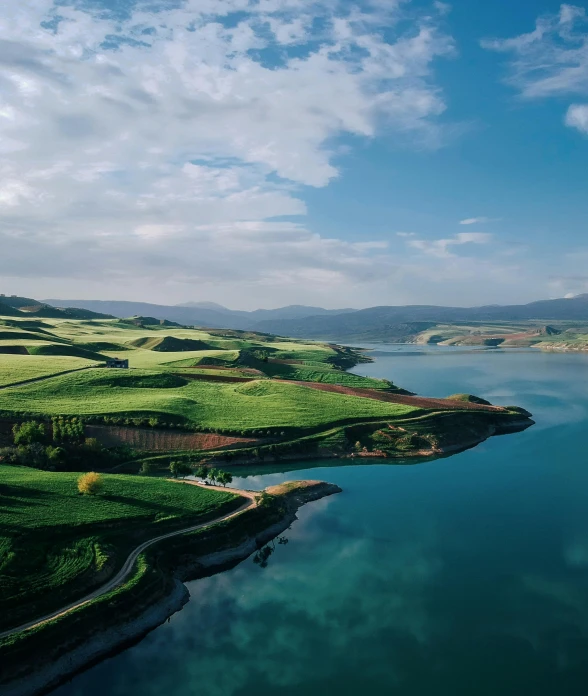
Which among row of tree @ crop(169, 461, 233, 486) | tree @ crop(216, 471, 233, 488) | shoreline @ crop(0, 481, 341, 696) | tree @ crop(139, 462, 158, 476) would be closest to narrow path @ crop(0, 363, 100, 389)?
tree @ crop(139, 462, 158, 476)

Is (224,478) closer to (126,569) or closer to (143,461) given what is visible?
(143,461)

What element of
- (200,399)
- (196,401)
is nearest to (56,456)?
(196,401)

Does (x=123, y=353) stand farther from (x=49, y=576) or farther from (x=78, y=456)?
(x=49, y=576)

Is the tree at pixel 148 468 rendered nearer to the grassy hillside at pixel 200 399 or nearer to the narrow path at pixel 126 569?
the grassy hillside at pixel 200 399

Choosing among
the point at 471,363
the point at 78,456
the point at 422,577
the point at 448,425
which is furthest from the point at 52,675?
the point at 471,363

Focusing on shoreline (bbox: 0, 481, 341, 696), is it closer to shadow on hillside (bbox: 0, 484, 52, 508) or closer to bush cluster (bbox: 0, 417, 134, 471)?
shadow on hillside (bbox: 0, 484, 52, 508)

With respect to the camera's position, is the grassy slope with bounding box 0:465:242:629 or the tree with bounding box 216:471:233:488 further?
the tree with bounding box 216:471:233:488
